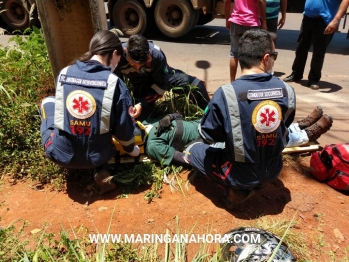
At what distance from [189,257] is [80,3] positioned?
8.89 feet

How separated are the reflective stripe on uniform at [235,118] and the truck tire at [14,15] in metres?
8.02

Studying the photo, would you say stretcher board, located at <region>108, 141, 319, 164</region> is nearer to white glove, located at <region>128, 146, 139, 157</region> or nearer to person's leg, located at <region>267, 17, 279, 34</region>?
white glove, located at <region>128, 146, 139, 157</region>

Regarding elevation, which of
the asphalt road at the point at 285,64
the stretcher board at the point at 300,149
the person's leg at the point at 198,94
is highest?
the person's leg at the point at 198,94

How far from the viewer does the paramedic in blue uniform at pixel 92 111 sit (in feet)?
8.34

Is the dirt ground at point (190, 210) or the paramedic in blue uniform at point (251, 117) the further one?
the dirt ground at point (190, 210)

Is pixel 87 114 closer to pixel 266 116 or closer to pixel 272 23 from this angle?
pixel 266 116

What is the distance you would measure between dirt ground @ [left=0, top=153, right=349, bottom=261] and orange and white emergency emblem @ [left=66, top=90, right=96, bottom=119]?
0.80 meters

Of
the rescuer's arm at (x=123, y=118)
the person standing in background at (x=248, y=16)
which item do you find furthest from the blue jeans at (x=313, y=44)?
the rescuer's arm at (x=123, y=118)

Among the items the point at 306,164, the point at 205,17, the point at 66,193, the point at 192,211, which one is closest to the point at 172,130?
the point at 192,211

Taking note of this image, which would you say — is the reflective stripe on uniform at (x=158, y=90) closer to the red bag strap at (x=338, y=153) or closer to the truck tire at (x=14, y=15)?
the red bag strap at (x=338, y=153)

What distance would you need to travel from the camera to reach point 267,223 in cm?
259

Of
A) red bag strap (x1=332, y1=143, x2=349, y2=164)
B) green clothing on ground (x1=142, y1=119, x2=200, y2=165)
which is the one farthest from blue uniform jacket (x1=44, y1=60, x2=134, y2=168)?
red bag strap (x1=332, y1=143, x2=349, y2=164)

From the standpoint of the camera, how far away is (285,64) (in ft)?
20.5

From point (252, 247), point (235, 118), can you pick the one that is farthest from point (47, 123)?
point (252, 247)
